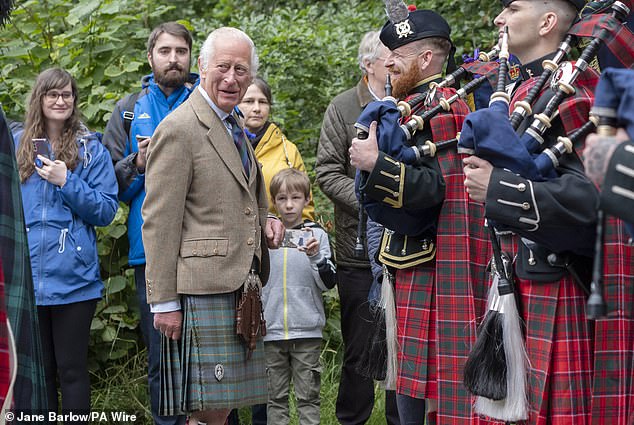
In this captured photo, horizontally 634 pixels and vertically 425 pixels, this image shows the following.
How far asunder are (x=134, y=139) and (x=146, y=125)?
0.37 ft

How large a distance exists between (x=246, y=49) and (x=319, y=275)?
58.4 inches

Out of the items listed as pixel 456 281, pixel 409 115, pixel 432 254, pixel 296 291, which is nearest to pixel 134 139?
pixel 296 291

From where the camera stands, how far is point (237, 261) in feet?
13.4

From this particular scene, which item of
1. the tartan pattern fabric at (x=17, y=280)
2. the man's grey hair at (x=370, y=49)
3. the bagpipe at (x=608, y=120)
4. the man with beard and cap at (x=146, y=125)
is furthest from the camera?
the man's grey hair at (x=370, y=49)

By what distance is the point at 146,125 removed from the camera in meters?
5.27

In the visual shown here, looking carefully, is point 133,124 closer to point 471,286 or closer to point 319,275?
point 319,275

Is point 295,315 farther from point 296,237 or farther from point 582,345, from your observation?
point 582,345

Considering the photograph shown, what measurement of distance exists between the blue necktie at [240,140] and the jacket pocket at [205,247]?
1.39ft

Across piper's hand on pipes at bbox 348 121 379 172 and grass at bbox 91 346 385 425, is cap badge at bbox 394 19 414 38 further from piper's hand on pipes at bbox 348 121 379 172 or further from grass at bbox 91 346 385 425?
grass at bbox 91 346 385 425

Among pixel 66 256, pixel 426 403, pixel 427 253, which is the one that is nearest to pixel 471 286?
pixel 427 253

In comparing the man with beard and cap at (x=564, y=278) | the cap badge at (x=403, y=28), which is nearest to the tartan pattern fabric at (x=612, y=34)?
the man with beard and cap at (x=564, y=278)

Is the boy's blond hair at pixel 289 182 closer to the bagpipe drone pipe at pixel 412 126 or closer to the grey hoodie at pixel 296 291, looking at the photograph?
the grey hoodie at pixel 296 291

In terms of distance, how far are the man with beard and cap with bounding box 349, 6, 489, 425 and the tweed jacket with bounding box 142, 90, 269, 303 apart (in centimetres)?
59

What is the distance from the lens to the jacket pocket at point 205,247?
4008 millimetres
